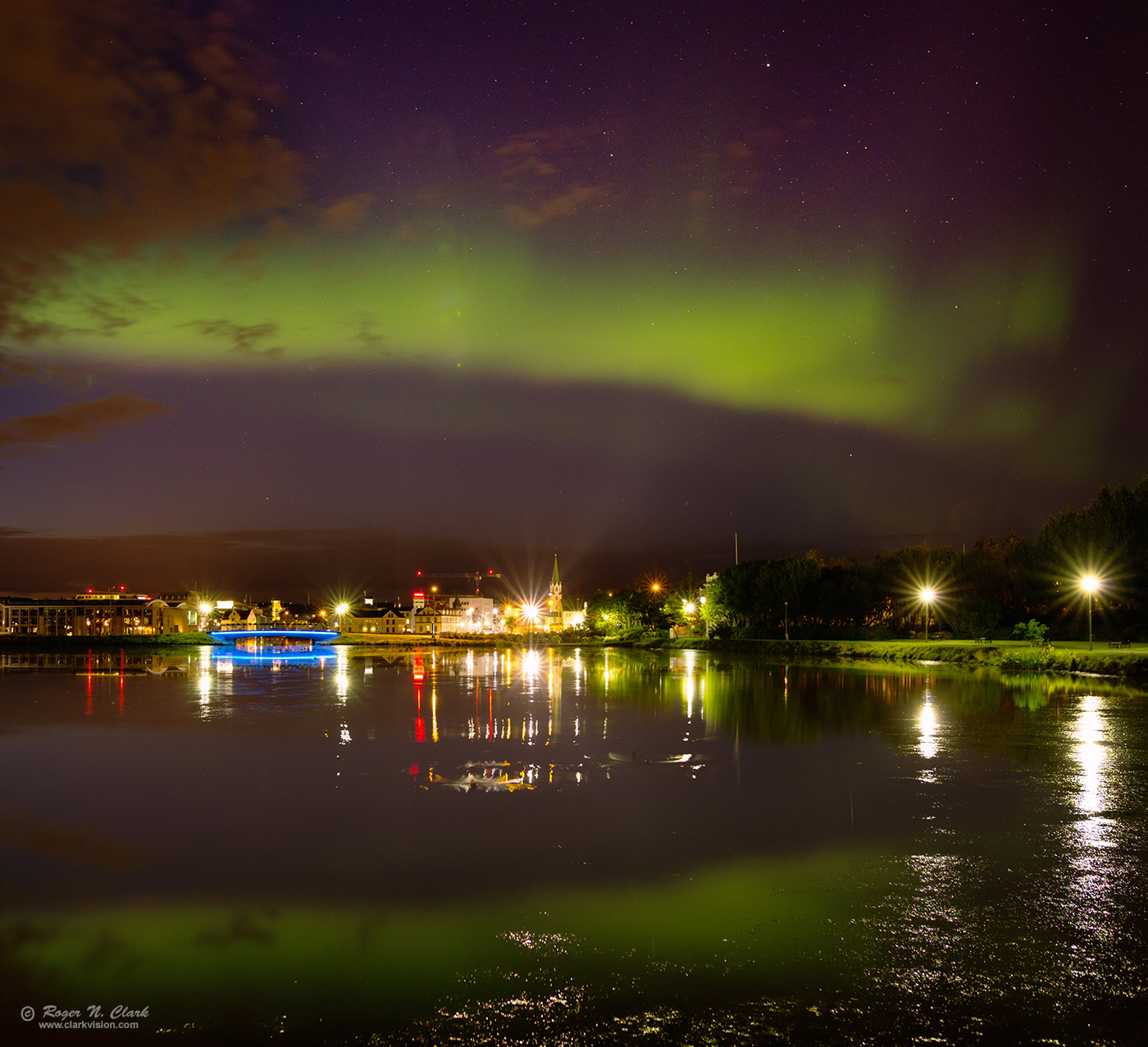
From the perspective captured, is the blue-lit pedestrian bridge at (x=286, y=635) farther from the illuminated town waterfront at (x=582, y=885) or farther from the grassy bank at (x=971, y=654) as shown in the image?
the illuminated town waterfront at (x=582, y=885)

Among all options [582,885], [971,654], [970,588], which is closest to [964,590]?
[970,588]

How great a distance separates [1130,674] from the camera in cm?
4791

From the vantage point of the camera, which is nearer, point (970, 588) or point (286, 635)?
point (970, 588)

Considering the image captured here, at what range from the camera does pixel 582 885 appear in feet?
39.6

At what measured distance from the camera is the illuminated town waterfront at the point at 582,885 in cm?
838

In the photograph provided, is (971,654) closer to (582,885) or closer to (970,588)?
(970,588)

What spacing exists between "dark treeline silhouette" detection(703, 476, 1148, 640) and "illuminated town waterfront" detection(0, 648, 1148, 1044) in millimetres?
58449

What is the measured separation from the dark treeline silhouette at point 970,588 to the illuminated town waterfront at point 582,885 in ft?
192

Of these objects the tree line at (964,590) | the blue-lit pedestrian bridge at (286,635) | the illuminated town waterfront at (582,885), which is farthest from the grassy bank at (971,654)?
the blue-lit pedestrian bridge at (286,635)

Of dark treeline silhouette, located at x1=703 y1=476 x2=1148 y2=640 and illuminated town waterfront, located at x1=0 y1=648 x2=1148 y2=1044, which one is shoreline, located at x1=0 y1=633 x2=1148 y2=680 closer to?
dark treeline silhouette, located at x1=703 y1=476 x2=1148 y2=640

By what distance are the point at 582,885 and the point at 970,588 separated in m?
102

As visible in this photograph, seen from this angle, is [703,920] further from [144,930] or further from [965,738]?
[965,738]

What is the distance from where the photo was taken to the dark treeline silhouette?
7512 cm

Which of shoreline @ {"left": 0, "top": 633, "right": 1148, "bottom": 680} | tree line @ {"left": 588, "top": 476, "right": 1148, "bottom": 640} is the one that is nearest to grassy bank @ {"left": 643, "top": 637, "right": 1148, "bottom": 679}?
shoreline @ {"left": 0, "top": 633, "right": 1148, "bottom": 680}
